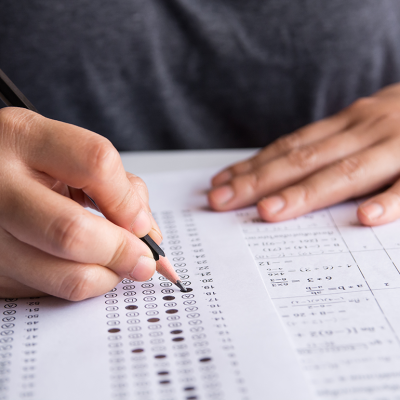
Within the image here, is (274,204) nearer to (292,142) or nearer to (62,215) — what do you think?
(292,142)

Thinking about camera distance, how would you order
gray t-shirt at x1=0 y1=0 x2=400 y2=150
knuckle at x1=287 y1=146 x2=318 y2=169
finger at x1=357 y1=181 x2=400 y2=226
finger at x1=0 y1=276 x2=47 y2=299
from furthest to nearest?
→ gray t-shirt at x1=0 y1=0 x2=400 y2=150 < knuckle at x1=287 y1=146 x2=318 y2=169 < finger at x1=357 y1=181 x2=400 y2=226 < finger at x1=0 y1=276 x2=47 y2=299

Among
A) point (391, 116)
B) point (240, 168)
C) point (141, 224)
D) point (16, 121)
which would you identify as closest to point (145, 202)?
point (141, 224)

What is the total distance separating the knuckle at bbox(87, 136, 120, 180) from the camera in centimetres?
42

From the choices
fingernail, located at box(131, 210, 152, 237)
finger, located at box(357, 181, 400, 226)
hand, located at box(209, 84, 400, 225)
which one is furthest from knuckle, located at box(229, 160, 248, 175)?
fingernail, located at box(131, 210, 152, 237)

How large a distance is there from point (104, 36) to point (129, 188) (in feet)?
1.80

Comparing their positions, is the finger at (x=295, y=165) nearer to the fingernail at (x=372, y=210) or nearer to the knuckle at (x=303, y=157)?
the knuckle at (x=303, y=157)

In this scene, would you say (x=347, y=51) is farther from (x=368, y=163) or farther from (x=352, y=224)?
(x=352, y=224)

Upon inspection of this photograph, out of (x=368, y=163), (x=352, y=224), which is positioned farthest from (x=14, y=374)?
(x=368, y=163)

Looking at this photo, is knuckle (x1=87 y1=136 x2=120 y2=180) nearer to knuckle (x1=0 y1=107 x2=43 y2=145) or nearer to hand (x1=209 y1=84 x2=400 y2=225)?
knuckle (x1=0 y1=107 x2=43 y2=145)

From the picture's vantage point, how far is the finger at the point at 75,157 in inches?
16.5

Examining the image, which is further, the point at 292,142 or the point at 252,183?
the point at 292,142

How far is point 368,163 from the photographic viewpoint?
695 millimetres

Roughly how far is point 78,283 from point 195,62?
2.12ft

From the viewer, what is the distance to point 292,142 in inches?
31.7
